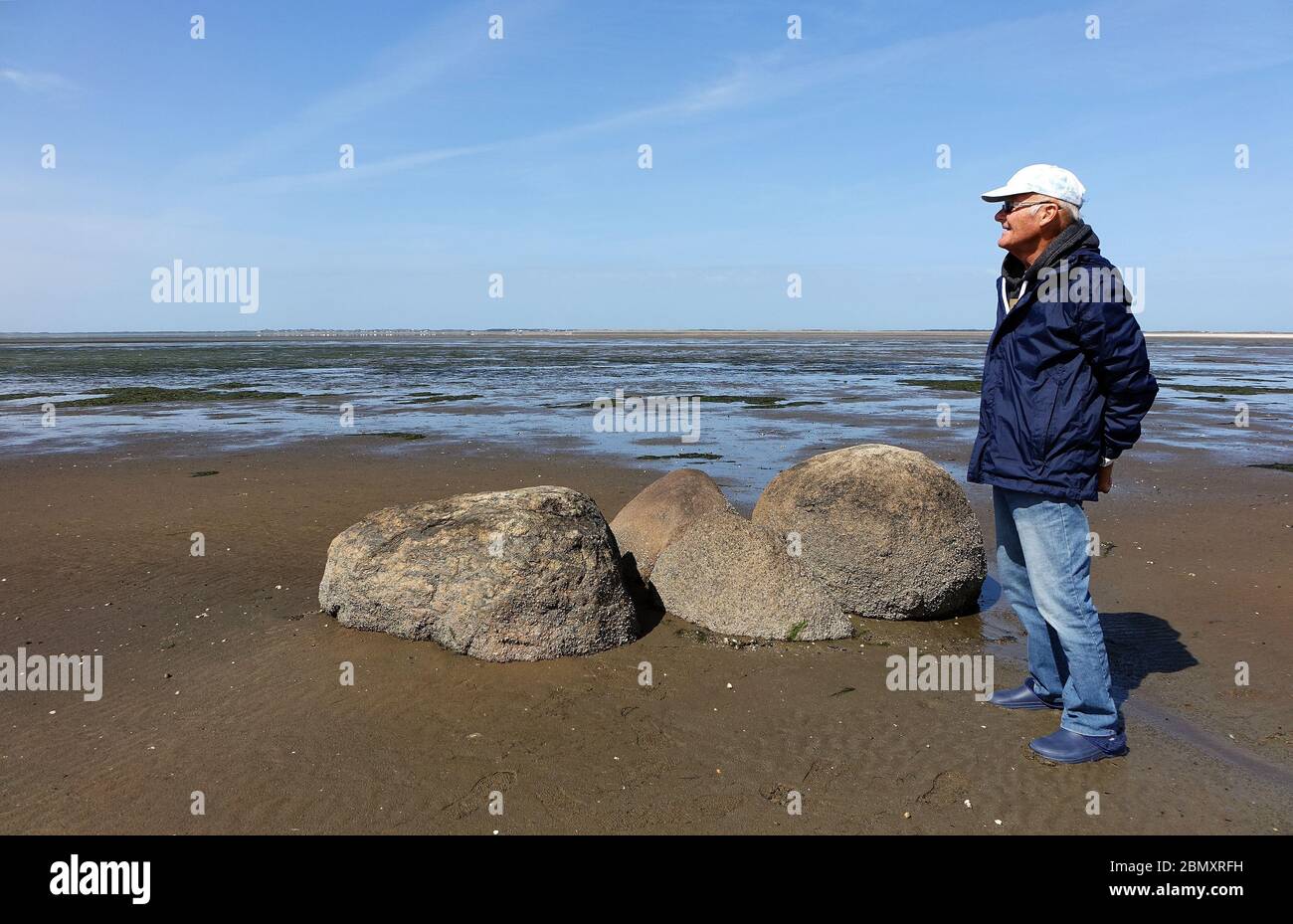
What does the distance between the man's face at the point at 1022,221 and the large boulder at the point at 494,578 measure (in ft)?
10.8

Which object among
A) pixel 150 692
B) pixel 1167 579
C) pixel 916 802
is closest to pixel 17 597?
pixel 150 692

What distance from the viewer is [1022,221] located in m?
4.39

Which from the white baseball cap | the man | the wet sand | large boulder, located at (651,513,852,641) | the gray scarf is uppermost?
the white baseball cap

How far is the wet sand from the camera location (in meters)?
4.06

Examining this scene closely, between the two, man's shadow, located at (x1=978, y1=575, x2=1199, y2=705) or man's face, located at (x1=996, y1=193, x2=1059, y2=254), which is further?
man's shadow, located at (x1=978, y1=575, x2=1199, y2=705)

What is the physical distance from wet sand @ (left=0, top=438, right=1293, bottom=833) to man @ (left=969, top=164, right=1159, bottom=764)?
596 millimetres

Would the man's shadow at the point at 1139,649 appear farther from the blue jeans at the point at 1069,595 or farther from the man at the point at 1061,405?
the man at the point at 1061,405

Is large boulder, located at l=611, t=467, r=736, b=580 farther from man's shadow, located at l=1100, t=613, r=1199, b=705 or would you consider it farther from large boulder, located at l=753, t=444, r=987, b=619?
man's shadow, located at l=1100, t=613, r=1199, b=705

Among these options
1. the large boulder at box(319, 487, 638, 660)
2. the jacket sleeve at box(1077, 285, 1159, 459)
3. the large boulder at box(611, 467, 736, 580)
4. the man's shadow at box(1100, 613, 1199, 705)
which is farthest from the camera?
the large boulder at box(611, 467, 736, 580)

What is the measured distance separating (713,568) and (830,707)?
5.20 ft

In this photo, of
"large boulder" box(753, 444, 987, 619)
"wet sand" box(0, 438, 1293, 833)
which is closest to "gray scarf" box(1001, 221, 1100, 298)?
"wet sand" box(0, 438, 1293, 833)

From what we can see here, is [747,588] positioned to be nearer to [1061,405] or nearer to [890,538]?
[890,538]

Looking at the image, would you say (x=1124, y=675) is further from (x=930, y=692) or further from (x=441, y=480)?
(x=441, y=480)

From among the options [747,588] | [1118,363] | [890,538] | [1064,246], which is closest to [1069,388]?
[1118,363]
